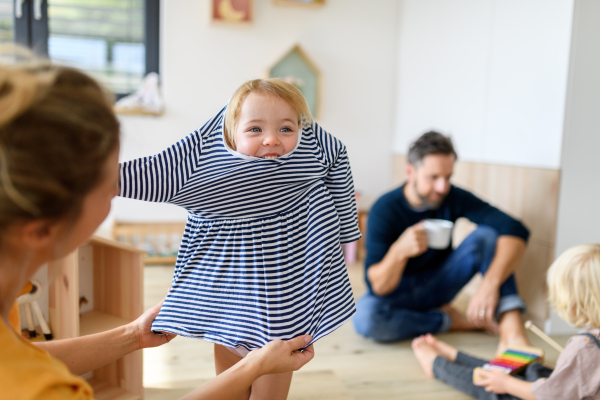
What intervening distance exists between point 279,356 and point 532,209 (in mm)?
1465

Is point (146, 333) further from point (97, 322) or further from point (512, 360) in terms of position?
point (512, 360)

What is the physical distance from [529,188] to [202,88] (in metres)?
1.70

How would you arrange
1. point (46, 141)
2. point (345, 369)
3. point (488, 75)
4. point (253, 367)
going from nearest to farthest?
point (46, 141), point (253, 367), point (345, 369), point (488, 75)

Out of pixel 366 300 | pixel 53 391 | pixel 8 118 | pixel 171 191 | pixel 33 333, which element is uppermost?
pixel 8 118

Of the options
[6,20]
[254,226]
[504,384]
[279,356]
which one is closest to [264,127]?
[254,226]

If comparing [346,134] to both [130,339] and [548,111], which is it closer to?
[548,111]

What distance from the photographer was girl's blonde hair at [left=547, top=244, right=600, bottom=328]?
1112 millimetres

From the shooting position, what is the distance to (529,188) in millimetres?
1966

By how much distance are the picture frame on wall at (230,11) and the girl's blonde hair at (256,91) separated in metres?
2.02

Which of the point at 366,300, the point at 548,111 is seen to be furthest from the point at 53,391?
the point at 548,111

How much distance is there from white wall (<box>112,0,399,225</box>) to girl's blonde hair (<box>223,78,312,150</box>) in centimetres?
178

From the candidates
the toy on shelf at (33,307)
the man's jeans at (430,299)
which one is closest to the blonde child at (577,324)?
the man's jeans at (430,299)

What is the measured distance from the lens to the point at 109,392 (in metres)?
1.30

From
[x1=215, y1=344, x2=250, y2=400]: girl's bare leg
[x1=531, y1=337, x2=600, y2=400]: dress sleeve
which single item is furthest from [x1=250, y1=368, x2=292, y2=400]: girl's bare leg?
[x1=531, y1=337, x2=600, y2=400]: dress sleeve
